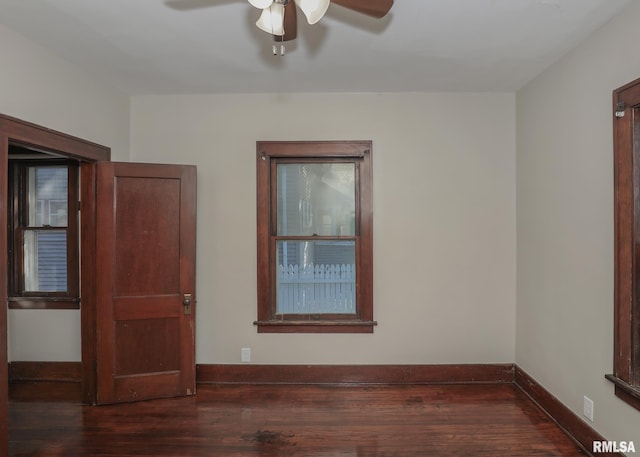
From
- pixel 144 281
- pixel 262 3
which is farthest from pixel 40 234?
pixel 262 3

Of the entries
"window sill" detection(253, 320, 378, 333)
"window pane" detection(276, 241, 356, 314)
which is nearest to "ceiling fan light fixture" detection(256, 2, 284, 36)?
"window pane" detection(276, 241, 356, 314)

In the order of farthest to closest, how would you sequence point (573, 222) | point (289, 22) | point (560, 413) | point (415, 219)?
point (415, 219) → point (560, 413) → point (573, 222) → point (289, 22)

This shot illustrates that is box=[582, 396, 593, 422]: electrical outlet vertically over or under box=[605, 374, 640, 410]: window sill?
under

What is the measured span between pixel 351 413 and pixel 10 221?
12.2ft

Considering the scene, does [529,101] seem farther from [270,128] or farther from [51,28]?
[51,28]

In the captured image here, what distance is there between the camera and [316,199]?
358 cm

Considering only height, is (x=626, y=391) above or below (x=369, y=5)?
below

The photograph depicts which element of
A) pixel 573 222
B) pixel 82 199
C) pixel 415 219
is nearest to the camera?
pixel 573 222

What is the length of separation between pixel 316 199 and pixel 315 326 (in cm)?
120

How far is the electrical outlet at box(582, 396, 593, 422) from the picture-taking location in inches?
95.9

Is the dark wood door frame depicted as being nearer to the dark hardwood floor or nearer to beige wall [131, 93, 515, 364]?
the dark hardwood floor

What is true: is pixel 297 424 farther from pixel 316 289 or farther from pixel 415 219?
pixel 415 219

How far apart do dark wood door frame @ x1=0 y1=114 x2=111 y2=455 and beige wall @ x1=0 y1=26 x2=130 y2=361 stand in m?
A: 0.08

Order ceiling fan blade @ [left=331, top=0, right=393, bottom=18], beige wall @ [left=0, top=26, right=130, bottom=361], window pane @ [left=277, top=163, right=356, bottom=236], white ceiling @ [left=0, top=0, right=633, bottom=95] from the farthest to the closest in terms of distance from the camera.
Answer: window pane @ [left=277, top=163, right=356, bottom=236], beige wall @ [left=0, top=26, right=130, bottom=361], white ceiling @ [left=0, top=0, right=633, bottom=95], ceiling fan blade @ [left=331, top=0, right=393, bottom=18]
